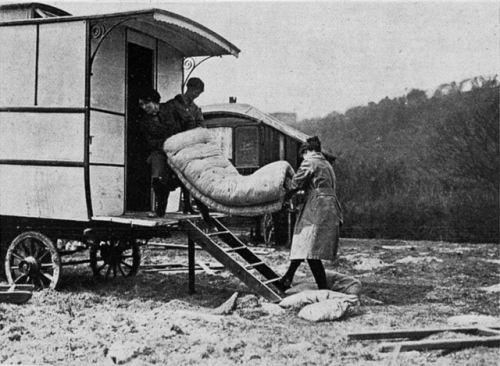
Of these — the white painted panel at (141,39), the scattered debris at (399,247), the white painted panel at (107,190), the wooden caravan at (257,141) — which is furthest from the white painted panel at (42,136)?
the scattered debris at (399,247)

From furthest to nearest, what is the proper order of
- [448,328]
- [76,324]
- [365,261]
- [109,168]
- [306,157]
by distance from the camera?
1. [365,261]
2. [109,168]
3. [306,157]
4. [76,324]
5. [448,328]

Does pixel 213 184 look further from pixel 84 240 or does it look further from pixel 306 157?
pixel 84 240

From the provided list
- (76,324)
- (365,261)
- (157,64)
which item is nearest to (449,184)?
(365,261)

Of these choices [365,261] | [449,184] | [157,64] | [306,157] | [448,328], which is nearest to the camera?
[448,328]

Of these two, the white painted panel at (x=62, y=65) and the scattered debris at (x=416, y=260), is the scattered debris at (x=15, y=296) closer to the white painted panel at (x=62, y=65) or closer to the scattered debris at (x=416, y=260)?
the white painted panel at (x=62, y=65)

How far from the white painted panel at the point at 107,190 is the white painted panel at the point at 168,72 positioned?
1837mm

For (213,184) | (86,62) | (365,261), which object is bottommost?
(365,261)

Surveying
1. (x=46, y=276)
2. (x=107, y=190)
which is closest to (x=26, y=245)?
(x=46, y=276)

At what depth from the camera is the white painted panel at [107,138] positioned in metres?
8.05

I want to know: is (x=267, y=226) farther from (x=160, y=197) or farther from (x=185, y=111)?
(x=160, y=197)

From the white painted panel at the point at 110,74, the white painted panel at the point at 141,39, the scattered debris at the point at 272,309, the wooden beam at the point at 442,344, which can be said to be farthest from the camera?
the white painted panel at the point at 141,39

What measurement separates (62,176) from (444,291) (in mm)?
5700

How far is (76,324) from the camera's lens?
669 cm

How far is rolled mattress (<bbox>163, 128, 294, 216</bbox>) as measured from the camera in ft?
24.6
